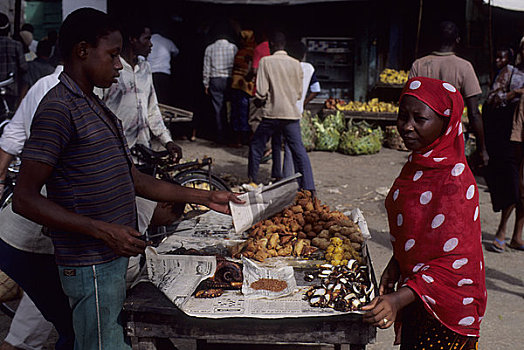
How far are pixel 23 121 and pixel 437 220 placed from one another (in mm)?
3078

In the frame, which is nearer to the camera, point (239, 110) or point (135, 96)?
point (135, 96)

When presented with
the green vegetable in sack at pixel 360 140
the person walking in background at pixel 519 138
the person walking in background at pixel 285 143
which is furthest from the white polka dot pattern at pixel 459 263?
the green vegetable in sack at pixel 360 140

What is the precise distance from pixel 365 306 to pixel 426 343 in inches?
14.4

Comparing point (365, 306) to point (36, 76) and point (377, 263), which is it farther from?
point (36, 76)

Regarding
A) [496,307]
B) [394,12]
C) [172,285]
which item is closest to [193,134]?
[394,12]

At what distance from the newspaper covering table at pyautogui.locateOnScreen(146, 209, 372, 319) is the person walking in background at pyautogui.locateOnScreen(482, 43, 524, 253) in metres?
3.03

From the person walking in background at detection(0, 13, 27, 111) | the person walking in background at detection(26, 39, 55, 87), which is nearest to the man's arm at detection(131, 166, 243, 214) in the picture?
the person walking in background at detection(0, 13, 27, 111)

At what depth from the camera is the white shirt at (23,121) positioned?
3.80 m

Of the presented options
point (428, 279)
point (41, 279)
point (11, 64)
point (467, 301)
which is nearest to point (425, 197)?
point (428, 279)

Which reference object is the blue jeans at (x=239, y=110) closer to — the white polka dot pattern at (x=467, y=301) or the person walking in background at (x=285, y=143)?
the person walking in background at (x=285, y=143)

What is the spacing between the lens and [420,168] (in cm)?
224

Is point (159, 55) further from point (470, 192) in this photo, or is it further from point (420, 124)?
point (470, 192)

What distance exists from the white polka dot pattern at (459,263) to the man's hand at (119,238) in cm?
130

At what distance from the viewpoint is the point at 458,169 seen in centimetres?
214
